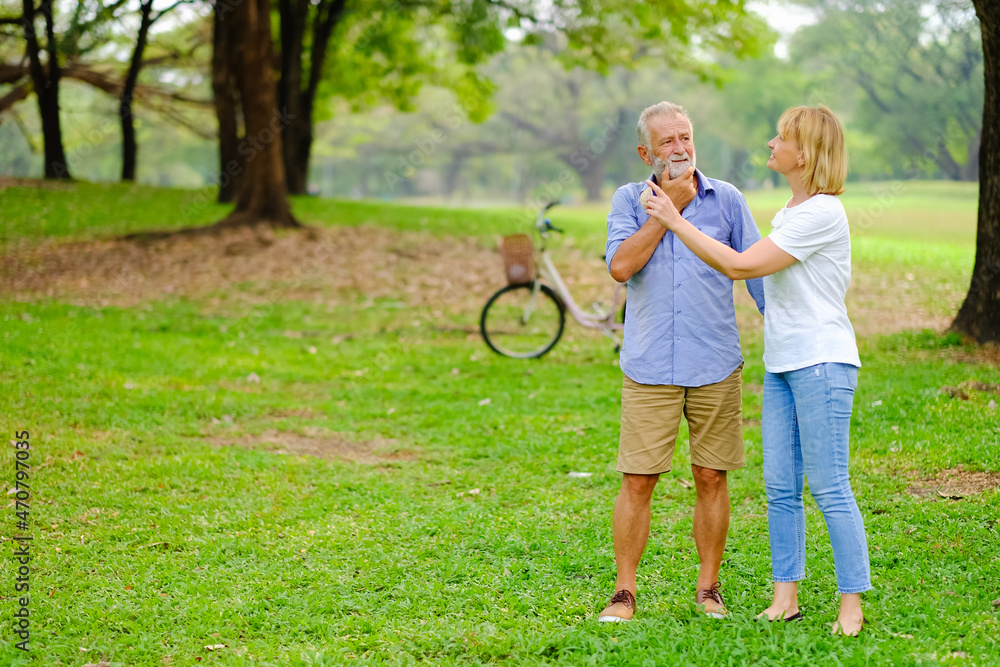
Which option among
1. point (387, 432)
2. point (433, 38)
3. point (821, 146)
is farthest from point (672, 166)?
point (433, 38)

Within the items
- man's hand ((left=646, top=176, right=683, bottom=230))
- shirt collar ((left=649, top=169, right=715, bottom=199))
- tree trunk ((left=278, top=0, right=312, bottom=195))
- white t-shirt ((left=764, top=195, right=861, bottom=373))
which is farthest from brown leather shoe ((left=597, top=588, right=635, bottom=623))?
tree trunk ((left=278, top=0, right=312, bottom=195))

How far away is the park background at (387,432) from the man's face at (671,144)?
1777 millimetres

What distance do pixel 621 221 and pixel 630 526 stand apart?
3.98 ft

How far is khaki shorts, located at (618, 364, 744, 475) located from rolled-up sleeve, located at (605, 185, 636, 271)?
535 mm

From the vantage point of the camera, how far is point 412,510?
5070 mm

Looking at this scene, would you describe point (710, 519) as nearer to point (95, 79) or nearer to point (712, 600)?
point (712, 600)

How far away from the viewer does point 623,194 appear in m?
3.50

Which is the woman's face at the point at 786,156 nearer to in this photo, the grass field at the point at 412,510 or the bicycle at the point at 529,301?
the grass field at the point at 412,510

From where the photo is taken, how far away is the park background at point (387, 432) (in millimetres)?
3625

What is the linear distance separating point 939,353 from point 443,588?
594cm

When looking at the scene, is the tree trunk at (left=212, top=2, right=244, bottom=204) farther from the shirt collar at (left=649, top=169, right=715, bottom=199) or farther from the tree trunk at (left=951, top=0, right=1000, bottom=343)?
the shirt collar at (left=649, top=169, right=715, bottom=199)

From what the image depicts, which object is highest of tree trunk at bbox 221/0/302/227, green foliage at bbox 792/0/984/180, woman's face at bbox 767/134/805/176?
green foliage at bbox 792/0/984/180

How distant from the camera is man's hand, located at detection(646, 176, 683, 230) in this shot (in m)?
3.21

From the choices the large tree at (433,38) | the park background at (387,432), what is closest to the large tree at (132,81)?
the park background at (387,432)
